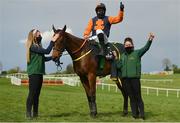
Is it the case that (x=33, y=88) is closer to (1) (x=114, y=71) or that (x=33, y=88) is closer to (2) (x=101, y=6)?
(1) (x=114, y=71)

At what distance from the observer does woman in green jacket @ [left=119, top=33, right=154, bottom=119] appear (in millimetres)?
11047

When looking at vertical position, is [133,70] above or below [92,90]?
above

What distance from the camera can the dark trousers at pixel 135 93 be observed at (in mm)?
11156

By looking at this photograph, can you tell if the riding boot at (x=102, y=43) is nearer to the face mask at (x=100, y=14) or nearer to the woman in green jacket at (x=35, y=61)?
the face mask at (x=100, y=14)

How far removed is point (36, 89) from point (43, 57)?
34.5 inches

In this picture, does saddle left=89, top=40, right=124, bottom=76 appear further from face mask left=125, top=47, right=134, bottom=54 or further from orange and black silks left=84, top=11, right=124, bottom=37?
face mask left=125, top=47, right=134, bottom=54

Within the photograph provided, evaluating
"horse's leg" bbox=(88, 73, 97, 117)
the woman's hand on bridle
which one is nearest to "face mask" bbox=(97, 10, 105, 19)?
the woman's hand on bridle

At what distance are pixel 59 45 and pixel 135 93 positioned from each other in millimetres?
2377

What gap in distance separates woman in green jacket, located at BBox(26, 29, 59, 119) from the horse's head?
0.11 m

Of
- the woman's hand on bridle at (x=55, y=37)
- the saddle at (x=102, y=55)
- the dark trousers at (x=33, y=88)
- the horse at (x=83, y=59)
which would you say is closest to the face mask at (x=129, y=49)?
the saddle at (x=102, y=55)

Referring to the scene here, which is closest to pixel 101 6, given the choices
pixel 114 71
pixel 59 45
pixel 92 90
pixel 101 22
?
pixel 101 22

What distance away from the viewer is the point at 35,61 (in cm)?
1127

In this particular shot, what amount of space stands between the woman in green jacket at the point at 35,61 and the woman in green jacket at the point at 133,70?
1.90m

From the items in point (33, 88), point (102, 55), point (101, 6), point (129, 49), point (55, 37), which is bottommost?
point (33, 88)
